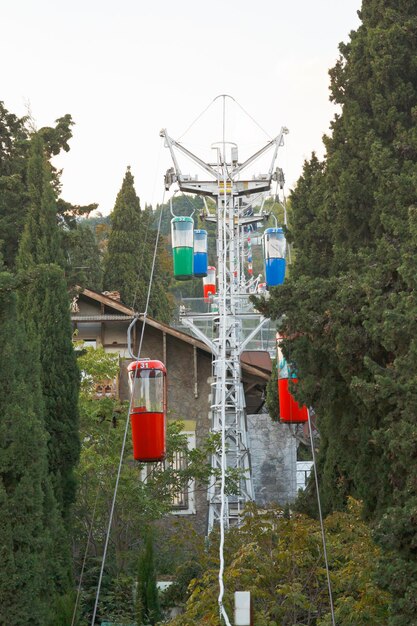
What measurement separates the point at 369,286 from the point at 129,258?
28.5m

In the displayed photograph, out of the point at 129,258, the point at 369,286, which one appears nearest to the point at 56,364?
the point at 369,286

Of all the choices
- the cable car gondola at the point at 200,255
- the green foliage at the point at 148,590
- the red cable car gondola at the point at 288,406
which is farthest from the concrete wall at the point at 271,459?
the red cable car gondola at the point at 288,406

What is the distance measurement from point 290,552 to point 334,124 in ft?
19.5

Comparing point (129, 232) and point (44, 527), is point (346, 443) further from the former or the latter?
point (129, 232)

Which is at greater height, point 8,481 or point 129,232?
point 129,232

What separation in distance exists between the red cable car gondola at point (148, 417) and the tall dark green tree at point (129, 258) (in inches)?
970

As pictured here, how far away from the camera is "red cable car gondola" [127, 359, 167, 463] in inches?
734

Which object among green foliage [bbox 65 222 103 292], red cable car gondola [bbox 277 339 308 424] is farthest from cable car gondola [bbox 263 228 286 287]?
red cable car gondola [bbox 277 339 308 424]

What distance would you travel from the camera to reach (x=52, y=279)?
2305cm

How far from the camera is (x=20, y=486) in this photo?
18.9 metres

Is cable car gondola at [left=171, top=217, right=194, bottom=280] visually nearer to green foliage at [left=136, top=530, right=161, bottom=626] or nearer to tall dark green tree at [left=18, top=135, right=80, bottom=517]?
tall dark green tree at [left=18, top=135, right=80, bottom=517]

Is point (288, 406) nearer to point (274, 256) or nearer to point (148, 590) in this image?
point (148, 590)

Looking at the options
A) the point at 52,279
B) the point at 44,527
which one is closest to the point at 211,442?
the point at 52,279

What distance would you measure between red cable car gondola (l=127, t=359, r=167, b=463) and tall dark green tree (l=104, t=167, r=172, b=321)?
2463 cm
